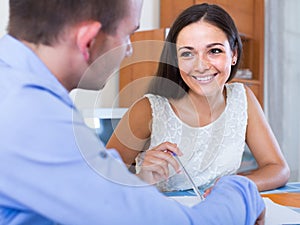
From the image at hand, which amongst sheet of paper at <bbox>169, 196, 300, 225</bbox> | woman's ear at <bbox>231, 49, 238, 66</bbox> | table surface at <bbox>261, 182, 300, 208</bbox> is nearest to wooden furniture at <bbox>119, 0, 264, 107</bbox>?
woman's ear at <bbox>231, 49, 238, 66</bbox>

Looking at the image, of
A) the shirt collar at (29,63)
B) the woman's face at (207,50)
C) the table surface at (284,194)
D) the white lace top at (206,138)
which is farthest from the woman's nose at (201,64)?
the shirt collar at (29,63)

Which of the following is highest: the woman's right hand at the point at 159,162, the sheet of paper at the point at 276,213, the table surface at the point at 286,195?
the woman's right hand at the point at 159,162

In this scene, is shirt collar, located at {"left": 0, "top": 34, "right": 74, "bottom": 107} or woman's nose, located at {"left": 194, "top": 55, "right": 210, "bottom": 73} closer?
shirt collar, located at {"left": 0, "top": 34, "right": 74, "bottom": 107}

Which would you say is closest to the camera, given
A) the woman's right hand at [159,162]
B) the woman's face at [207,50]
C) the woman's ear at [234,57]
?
the woman's right hand at [159,162]

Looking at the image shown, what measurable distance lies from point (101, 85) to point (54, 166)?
0.18 m

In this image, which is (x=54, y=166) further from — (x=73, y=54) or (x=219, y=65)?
(x=219, y=65)

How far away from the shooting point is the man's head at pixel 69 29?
0.49 meters

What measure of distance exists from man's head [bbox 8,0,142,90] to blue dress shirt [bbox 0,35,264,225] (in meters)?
0.03

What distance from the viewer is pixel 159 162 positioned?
28.9 inches

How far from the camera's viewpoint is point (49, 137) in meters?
0.41

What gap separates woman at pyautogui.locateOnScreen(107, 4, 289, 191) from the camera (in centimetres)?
76

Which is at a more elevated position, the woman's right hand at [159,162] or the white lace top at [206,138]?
the woman's right hand at [159,162]

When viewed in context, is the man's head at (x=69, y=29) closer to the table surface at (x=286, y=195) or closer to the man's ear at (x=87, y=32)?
the man's ear at (x=87, y=32)

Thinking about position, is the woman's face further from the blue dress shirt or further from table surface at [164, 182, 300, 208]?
the blue dress shirt
